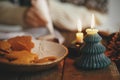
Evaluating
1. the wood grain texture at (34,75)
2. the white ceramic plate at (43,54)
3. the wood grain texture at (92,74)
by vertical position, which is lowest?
the wood grain texture at (92,74)

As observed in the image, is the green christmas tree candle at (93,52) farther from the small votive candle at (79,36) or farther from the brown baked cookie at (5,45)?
the brown baked cookie at (5,45)

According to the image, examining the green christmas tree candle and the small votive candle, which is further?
the small votive candle

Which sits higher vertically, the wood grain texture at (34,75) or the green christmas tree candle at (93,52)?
the green christmas tree candle at (93,52)

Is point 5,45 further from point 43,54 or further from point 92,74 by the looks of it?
point 92,74

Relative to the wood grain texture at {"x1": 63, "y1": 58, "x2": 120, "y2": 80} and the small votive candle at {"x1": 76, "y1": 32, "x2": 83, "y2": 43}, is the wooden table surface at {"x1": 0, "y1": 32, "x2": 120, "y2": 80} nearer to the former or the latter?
the wood grain texture at {"x1": 63, "y1": 58, "x2": 120, "y2": 80}

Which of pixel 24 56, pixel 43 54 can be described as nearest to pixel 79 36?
pixel 43 54

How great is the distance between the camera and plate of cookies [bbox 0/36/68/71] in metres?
0.96

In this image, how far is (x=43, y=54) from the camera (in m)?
1.17

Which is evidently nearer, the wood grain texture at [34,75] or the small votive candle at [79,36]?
the wood grain texture at [34,75]

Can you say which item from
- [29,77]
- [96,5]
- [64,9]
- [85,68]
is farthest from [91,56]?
[96,5]

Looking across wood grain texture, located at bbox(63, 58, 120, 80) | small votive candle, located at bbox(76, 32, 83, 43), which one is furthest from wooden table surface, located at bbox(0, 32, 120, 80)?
small votive candle, located at bbox(76, 32, 83, 43)

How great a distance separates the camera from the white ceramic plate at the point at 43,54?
954 millimetres

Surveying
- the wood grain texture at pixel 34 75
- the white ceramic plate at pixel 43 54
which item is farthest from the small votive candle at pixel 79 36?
the wood grain texture at pixel 34 75

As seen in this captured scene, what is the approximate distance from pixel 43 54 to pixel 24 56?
161 mm
